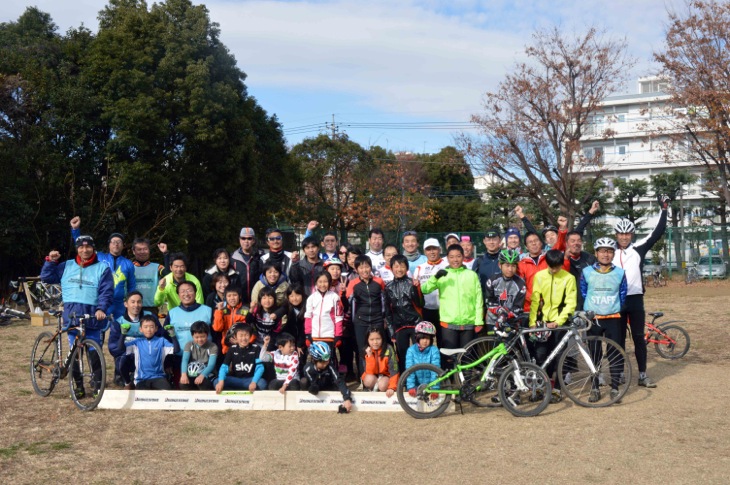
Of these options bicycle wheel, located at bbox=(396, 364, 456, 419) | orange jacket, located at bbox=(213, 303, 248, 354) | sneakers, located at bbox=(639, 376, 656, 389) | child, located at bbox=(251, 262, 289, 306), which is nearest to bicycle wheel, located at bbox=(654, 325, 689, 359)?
sneakers, located at bbox=(639, 376, 656, 389)

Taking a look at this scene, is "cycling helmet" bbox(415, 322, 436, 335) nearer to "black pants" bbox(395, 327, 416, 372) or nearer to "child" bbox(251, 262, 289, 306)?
"black pants" bbox(395, 327, 416, 372)

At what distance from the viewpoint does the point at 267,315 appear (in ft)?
25.5

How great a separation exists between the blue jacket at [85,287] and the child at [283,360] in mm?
1792

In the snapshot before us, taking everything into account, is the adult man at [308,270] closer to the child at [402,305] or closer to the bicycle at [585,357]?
the child at [402,305]

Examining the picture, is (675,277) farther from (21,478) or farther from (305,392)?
(21,478)

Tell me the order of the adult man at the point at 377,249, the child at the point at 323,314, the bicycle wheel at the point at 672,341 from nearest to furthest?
1. the child at the point at 323,314
2. the adult man at the point at 377,249
3. the bicycle wheel at the point at 672,341

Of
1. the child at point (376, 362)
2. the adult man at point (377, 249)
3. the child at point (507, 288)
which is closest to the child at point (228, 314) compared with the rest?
the child at point (376, 362)

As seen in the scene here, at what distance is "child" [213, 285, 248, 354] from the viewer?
Answer: 7770mm

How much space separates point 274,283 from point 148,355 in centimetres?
161

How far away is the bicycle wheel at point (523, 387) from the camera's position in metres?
6.55

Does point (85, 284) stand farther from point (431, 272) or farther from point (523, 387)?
point (523, 387)

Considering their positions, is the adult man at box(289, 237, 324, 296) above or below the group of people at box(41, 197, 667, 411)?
above

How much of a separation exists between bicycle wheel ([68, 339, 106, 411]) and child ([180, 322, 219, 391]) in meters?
0.84

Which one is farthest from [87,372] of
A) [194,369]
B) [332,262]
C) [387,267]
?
[387,267]
